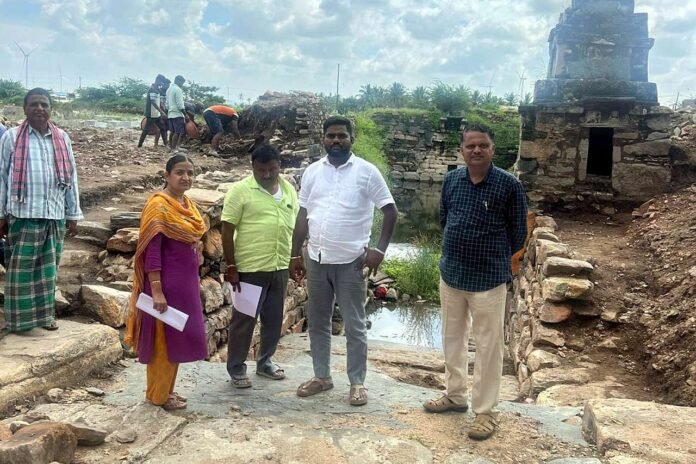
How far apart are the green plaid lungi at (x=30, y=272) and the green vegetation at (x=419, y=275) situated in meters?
9.76

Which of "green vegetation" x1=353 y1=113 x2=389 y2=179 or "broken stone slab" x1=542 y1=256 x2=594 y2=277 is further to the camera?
"green vegetation" x1=353 y1=113 x2=389 y2=179

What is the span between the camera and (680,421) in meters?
3.25

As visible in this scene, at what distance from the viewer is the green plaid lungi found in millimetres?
3881

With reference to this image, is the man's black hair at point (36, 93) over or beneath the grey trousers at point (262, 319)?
over

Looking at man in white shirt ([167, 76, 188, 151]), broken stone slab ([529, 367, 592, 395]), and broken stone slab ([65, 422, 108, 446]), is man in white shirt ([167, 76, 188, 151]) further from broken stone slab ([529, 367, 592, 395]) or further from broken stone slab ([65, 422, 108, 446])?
broken stone slab ([65, 422, 108, 446])

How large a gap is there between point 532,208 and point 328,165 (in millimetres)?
6757

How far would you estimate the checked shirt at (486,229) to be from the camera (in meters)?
3.23

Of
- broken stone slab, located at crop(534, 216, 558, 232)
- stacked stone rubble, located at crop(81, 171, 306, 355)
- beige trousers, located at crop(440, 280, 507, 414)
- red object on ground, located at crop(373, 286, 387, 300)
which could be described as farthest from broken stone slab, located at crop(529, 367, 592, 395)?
red object on ground, located at crop(373, 286, 387, 300)

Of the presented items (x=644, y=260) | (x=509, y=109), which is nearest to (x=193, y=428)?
(x=644, y=260)

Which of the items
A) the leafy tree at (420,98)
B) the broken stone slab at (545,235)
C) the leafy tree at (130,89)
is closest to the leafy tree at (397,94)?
the leafy tree at (420,98)

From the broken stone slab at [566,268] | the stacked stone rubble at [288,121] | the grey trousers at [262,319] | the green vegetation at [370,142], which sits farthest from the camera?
the green vegetation at [370,142]

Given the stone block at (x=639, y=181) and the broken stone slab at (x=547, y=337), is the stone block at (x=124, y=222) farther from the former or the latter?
the stone block at (x=639, y=181)

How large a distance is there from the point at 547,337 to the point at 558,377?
2.31ft

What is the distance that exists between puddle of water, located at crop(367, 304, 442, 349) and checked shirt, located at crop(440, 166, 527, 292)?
7.54m
